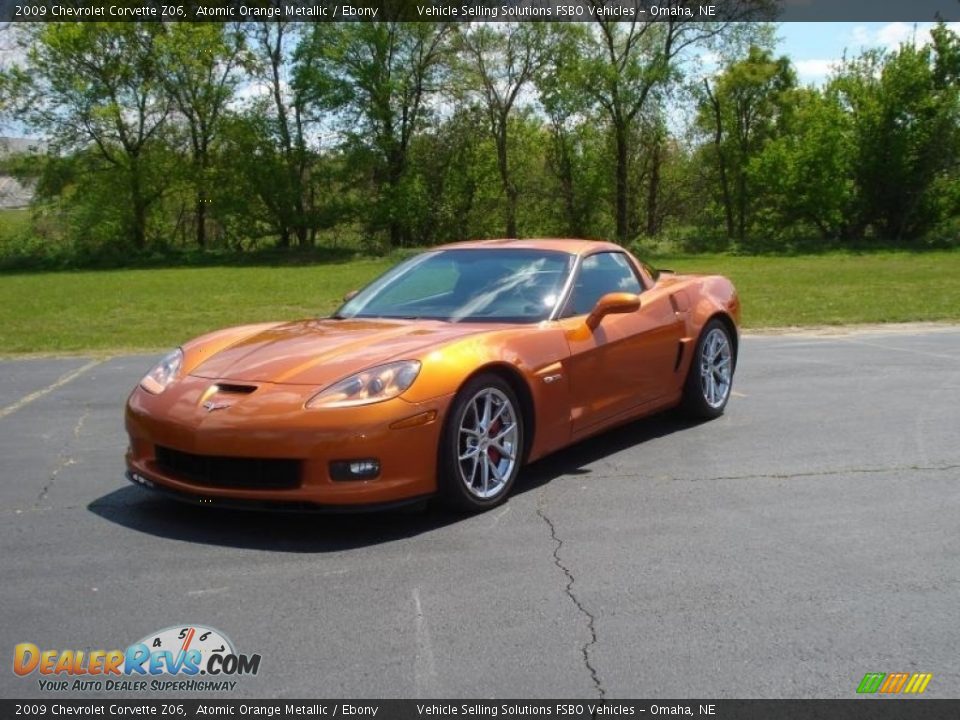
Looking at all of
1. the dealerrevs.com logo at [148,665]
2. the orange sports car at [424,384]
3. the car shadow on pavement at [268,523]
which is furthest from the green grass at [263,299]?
→ the dealerrevs.com logo at [148,665]

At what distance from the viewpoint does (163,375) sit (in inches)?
195

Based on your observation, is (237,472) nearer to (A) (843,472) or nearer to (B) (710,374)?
(A) (843,472)

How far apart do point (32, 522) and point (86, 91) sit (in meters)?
48.7

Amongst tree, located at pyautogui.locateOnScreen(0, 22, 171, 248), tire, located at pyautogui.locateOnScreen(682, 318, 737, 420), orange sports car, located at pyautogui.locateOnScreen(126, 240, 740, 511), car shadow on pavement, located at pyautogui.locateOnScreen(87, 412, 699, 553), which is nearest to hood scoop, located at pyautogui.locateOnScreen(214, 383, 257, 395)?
orange sports car, located at pyautogui.locateOnScreen(126, 240, 740, 511)

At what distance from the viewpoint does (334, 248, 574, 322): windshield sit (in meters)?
5.46

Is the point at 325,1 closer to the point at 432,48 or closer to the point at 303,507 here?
the point at 432,48

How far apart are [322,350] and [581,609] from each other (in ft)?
6.42

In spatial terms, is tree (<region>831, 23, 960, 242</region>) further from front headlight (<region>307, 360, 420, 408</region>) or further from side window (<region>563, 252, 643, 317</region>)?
front headlight (<region>307, 360, 420, 408</region>)

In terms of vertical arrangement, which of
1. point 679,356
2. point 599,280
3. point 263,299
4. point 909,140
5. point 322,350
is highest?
point 909,140

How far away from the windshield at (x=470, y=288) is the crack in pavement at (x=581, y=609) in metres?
1.29

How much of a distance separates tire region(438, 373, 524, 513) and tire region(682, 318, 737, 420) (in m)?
2.03

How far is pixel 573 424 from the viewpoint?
5285 millimetres

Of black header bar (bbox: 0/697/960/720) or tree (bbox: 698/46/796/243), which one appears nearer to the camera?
black header bar (bbox: 0/697/960/720)

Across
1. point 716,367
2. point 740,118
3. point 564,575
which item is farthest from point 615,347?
point 740,118
